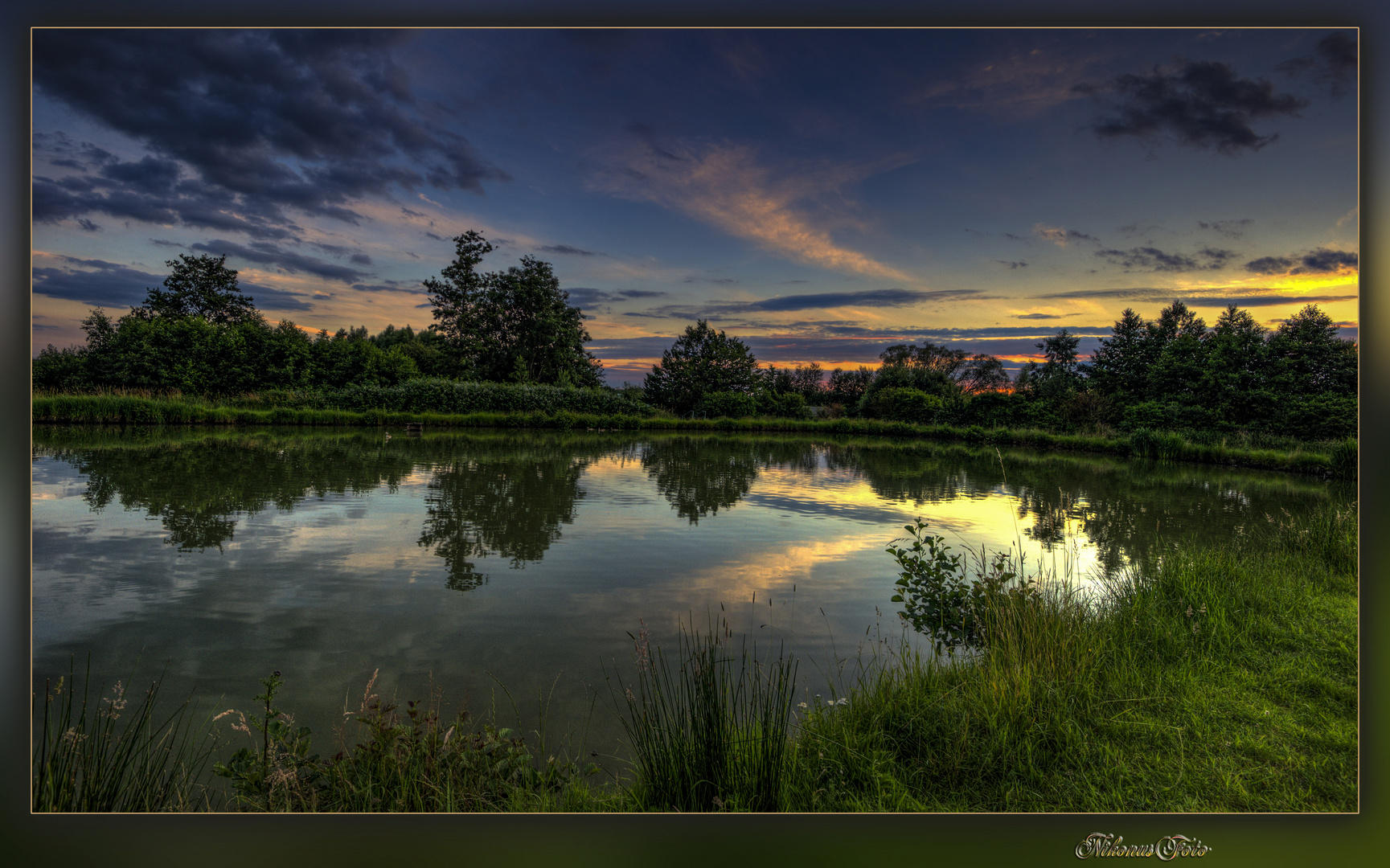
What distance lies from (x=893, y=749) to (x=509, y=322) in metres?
29.0

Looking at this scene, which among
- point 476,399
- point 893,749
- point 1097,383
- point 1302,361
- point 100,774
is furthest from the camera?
point 476,399

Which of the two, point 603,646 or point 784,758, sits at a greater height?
point 784,758

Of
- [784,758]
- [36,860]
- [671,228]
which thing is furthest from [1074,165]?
[671,228]

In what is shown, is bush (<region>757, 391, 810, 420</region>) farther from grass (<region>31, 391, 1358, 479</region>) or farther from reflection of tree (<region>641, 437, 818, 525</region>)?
reflection of tree (<region>641, 437, 818, 525</region>)

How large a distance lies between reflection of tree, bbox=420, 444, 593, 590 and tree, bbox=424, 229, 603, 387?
51.7ft

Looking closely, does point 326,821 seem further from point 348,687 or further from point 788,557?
point 788,557

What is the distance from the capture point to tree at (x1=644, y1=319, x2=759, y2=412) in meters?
28.0

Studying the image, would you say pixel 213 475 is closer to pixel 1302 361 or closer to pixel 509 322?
pixel 1302 361

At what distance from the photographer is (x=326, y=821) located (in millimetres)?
1577

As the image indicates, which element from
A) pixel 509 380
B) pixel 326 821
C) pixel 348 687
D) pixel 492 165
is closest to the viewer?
pixel 326 821

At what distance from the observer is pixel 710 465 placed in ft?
43.8

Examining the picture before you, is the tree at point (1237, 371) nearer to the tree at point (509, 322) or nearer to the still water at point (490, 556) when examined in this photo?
the still water at point (490, 556)

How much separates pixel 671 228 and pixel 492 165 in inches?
199

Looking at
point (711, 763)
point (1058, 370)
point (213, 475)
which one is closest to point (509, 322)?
point (213, 475)
